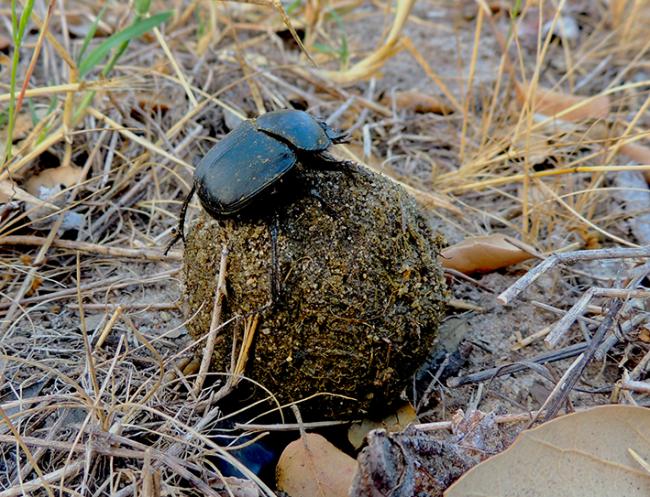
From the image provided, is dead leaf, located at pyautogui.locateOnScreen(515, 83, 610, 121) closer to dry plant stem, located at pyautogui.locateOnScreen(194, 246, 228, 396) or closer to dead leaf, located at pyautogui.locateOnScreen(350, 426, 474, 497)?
dry plant stem, located at pyautogui.locateOnScreen(194, 246, 228, 396)

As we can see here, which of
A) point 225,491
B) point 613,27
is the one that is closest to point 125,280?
point 225,491

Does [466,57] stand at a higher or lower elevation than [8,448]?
higher

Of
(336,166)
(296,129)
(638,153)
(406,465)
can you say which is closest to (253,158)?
(296,129)

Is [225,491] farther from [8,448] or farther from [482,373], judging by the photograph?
[482,373]

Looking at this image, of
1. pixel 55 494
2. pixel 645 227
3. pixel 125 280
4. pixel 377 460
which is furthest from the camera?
pixel 645 227

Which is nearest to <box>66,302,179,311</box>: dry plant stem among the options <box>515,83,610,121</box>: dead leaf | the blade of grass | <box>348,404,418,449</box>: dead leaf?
the blade of grass

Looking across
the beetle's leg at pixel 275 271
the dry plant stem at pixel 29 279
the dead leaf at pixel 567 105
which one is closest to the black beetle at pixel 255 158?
the beetle's leg at pixel 275 271
